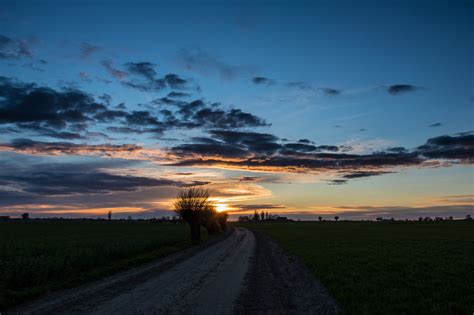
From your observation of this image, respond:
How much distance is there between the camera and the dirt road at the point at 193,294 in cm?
1215

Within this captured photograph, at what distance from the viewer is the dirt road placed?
39.9 feet

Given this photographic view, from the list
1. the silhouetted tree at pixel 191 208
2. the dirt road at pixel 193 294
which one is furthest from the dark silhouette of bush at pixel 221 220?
the dirt road at pixel 193 294

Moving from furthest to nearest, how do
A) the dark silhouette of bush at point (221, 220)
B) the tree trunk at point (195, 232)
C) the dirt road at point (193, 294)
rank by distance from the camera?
1. the dark silhouette of bush at point (221, 220)
2. the tree trunk at point (195, 232)
3. the dirt road at point (193, 294)

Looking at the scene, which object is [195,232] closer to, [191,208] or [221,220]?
[191,208]

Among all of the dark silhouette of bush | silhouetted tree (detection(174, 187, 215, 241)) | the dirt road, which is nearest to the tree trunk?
silhouetted tree (detection(174, 187, 215, 241))

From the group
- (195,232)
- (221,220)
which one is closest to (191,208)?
(195,232)

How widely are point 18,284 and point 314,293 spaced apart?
1291 cm

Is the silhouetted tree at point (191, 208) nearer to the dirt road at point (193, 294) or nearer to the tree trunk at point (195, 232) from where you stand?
the tree trunk at point (195, 232)

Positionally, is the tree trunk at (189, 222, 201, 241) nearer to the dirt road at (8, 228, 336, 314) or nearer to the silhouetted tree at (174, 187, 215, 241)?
the silhouetted tree at (174, 187, 215, 241)

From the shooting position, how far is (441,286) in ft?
52.6

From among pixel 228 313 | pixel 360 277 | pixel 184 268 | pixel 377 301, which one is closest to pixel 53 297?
pixel 228 313

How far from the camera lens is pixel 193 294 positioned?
1427 centimetres

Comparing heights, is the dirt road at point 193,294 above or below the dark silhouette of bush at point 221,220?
below

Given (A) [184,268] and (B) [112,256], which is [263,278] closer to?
(A) [184,268]
